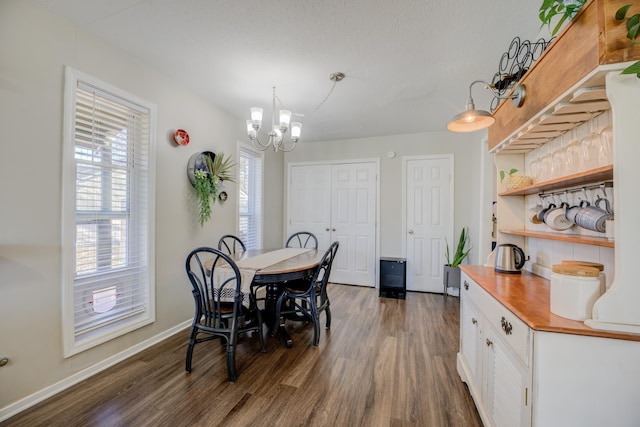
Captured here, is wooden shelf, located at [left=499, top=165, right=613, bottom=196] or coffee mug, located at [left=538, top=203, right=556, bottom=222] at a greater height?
wooden shelf, located at [left=499, top=165, right=613, bottom=196]

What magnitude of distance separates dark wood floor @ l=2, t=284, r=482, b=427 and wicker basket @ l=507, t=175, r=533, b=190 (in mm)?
1472

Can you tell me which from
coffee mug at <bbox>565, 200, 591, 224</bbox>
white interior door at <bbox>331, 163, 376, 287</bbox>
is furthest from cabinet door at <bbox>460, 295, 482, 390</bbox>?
white interior door at <bbox>331, 163, 376, 287</bbox>

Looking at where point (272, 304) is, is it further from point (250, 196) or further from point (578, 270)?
point (578, 270)

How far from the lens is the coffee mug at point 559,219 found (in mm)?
1563

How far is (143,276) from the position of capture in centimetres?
245

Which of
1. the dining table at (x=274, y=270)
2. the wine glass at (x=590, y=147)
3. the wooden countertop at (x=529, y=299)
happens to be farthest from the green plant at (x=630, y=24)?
the dining table at (x=274, y=270)

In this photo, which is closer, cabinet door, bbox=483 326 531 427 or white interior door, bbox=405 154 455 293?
cabinet door, bbox=483 326 531 427

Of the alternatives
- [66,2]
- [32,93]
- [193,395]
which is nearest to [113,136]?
[32,93]

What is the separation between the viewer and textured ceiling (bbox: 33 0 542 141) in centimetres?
173

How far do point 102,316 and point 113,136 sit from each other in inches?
56.6

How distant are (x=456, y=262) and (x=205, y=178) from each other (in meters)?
3.50

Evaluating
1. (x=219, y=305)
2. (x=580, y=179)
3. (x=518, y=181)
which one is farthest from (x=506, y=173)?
(x=219, y=305)

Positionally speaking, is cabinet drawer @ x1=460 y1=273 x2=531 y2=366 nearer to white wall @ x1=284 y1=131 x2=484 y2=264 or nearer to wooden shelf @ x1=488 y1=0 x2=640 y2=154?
wooden shelf @ x1=488 y1=0 x2=640 y2=154

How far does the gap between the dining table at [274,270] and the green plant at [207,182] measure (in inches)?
24.7
